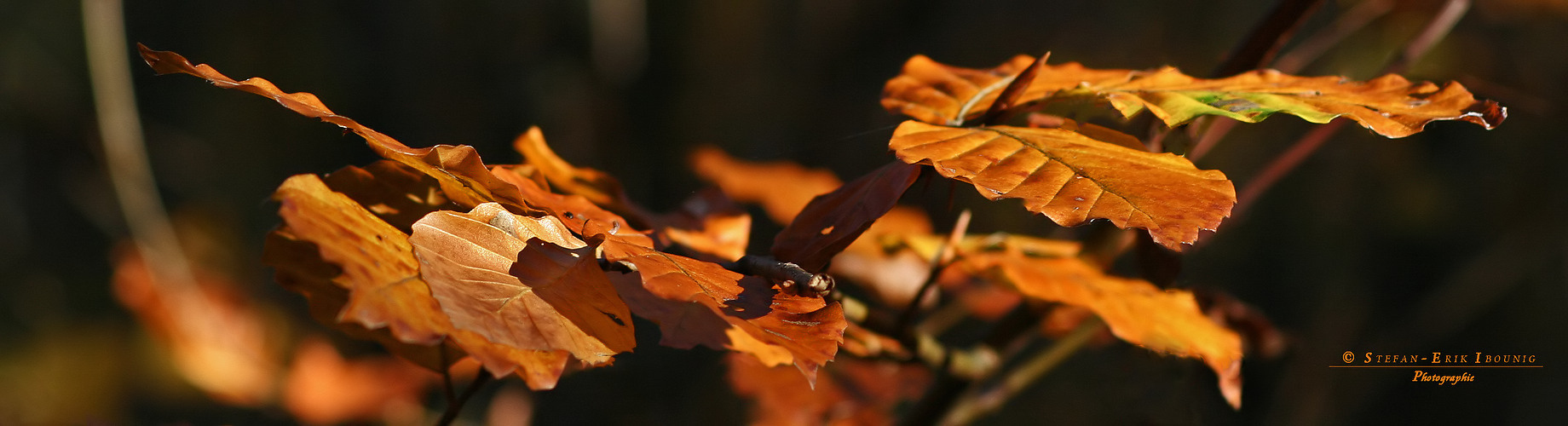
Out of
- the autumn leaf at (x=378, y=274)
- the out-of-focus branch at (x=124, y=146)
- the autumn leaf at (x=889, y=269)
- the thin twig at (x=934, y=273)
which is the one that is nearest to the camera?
the autumn leaf at (x=378, y=274)

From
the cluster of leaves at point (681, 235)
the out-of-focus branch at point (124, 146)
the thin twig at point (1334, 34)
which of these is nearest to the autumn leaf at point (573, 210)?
the cluster of leaves at point (681, 235)

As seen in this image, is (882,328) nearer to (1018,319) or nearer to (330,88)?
(1018,319)

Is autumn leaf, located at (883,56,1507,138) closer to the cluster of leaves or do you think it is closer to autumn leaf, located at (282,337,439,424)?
the cluster of leaves

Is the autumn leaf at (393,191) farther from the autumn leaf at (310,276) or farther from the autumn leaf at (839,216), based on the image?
the autumn leaf at (839,216)

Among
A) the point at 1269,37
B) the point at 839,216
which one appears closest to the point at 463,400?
the point at 839,216

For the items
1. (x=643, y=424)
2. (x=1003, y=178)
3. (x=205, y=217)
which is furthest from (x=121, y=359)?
(x=1003, y=178)

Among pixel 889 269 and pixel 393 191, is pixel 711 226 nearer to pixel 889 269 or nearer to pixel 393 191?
pixel 393 191

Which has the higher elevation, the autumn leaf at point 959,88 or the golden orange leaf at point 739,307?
the autumn leaf at point 959,88
